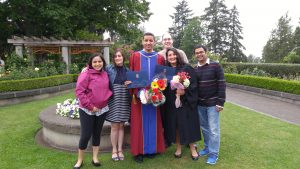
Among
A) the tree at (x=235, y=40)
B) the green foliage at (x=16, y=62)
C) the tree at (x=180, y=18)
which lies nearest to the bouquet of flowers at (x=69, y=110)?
the green foliage at (x=16, y=62)

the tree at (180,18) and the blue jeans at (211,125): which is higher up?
the tree at (180,18)

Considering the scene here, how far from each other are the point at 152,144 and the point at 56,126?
1.75 meters

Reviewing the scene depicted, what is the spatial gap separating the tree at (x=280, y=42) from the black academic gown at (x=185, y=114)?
134 feet

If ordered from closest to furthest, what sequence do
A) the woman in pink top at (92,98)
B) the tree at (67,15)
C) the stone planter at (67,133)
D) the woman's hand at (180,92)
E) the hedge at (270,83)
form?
1. the woman in pink top at (92,98)
2. the woman's hand at (180,92)
3. the stone planter at (67,133)
4. the hedge at (270,83)
5. the tree at (67,15)

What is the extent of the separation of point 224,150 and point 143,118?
1.65m

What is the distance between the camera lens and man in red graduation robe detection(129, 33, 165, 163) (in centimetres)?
394

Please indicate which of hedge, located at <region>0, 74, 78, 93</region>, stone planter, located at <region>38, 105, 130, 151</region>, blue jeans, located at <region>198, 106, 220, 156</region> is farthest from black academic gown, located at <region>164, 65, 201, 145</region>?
hedge, located at <region>0, 74, 78, 93</region>

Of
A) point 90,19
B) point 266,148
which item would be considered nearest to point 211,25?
point 90,19

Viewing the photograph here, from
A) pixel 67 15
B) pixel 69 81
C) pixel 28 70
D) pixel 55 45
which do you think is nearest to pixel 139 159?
A: pixel 28 70

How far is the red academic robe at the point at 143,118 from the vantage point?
395 centimetres

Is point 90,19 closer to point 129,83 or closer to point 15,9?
point 15,9

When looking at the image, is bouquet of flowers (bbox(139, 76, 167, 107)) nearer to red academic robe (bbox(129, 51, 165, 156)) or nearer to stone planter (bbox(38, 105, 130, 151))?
red academic robe (bbox(129, 51, 165, 156))

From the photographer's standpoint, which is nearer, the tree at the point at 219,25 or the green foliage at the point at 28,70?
the green foliage at the point at 28,70

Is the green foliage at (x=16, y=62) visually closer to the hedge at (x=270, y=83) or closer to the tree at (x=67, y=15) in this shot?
the tree at (x=67, y=15)
